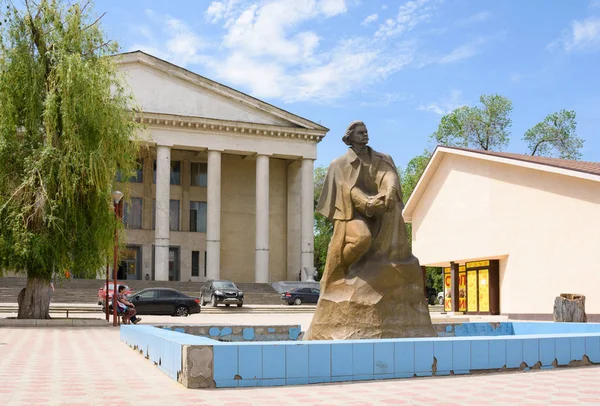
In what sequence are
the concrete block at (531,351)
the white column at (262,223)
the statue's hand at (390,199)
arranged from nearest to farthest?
the concrete block at (531,351)
the statue's hand at (390,199)
the white column at (262,223)

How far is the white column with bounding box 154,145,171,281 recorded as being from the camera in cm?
5009

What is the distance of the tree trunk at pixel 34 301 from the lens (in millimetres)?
22656

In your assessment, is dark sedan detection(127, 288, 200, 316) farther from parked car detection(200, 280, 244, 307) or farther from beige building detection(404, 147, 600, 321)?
beige building detection(404, 147, 600, 321)

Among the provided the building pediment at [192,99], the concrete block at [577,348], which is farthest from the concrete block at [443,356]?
the building pediment at [192,99]

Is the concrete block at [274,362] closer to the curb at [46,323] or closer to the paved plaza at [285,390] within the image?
the paved plaza at [285,390]

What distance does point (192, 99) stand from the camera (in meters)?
52.7

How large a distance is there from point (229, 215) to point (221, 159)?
4605 mm

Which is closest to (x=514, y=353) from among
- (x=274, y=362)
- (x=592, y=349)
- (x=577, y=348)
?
(x=577, y=348)

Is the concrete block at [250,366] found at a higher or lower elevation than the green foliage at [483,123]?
lower

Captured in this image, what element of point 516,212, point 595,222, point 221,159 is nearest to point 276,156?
point 221,159

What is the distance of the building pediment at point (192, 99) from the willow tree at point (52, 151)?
2694 centimetres

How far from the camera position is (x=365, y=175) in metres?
10.8

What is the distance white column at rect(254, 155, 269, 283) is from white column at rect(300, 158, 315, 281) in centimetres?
302

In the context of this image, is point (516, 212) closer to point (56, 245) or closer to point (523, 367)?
point (56, 245)
